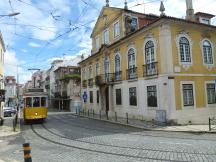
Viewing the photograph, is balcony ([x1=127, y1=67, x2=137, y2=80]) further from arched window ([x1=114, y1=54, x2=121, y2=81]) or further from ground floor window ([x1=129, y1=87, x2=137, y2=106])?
arched window ([x1=114, y1=54, x2=121, y2=81])

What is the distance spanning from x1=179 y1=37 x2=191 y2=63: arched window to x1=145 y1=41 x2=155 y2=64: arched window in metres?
2.35

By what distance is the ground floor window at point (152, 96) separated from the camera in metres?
20.5

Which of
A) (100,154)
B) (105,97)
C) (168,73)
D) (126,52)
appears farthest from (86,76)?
(100,154)

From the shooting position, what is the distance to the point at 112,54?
27.9 metres

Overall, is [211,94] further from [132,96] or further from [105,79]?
[105,79]


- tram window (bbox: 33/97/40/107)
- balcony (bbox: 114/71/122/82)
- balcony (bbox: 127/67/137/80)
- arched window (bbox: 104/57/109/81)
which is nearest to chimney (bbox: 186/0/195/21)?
balcony (bbox: 127/67/137/80)

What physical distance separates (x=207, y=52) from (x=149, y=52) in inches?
208

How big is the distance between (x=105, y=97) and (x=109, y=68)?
3978 mm

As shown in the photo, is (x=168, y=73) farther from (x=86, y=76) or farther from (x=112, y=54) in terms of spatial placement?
(x=86, y=76)

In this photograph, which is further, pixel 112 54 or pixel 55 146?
pixel 112 54

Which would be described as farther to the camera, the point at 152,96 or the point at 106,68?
the point at 106,68

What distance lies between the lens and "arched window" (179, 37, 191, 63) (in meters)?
20.2

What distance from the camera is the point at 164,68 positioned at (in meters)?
19.4

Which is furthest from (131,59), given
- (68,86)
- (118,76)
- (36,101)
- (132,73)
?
(68,86)
